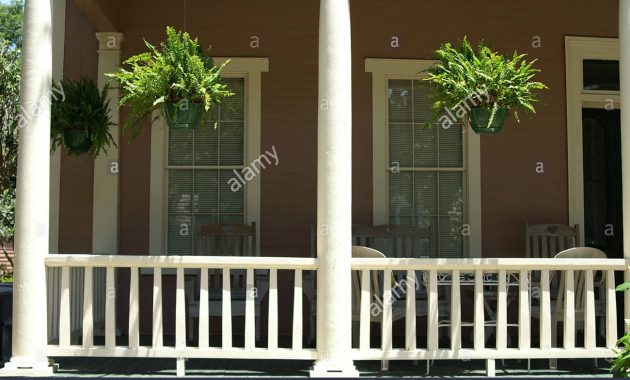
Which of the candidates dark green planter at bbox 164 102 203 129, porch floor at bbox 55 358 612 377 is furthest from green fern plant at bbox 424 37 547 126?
porch floor at bbox 55 358 612 377

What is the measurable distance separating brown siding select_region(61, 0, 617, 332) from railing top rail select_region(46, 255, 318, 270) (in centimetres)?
181

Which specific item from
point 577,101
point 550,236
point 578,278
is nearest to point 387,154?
point 550,236

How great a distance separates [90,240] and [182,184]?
0.99 meters

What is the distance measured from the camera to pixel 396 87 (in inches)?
283

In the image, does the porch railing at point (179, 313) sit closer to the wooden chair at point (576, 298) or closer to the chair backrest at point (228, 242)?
the chair backrest at point (228, 242)

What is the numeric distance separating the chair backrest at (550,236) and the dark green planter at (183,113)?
11.5 feet

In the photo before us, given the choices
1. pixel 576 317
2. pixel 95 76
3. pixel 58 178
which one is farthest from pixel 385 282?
pixel 95 76

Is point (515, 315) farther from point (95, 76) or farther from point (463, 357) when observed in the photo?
point (95, 76)

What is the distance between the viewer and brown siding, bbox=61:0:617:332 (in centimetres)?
703

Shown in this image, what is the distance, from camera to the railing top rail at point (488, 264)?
511 centimetres

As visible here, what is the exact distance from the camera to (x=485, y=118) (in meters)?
5.17

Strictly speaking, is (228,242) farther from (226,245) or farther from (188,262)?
(188,262)

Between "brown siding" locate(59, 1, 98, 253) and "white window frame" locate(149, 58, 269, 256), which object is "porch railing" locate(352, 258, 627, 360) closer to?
"white window frame" locate(149, 58, 269, 256)

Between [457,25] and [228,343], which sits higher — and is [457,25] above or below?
above
